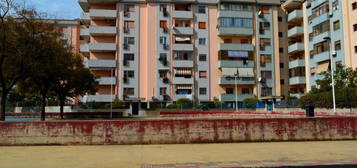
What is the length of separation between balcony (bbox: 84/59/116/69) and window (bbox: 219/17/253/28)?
23505 millimetres

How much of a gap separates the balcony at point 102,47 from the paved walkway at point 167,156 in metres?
47.5

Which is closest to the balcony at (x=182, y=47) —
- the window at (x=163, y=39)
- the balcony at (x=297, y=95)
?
the window at (x=163, y=39)

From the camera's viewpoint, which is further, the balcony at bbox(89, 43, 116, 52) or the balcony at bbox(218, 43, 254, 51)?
the balcony at bbox(218, 43, 254, 51)

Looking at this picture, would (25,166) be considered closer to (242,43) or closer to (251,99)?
(251,99)

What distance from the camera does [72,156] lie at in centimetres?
1137

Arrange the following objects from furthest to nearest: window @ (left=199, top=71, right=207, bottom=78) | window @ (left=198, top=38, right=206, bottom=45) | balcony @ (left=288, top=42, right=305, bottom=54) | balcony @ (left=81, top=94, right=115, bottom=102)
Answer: window @ (left=198, top=38, right=206, bottom=45)
window @ (left=199, top=71, right=207, bottom=78)
balcony @ (left=288, top=42, right=305, bottom=54)
balcony @ (left=81, top=94, right=115, bottom=102)

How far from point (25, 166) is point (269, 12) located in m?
64.8

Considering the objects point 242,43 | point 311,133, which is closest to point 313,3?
point 242,43

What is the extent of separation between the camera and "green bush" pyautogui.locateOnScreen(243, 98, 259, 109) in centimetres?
5653

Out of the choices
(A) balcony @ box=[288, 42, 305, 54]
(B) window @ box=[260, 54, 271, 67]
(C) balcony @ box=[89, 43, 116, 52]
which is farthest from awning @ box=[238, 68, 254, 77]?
Answer: (C) balcony @ box=[89, 43, 116, 52]

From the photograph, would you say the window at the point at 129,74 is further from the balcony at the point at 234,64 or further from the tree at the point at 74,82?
the tree at the point at 74,82

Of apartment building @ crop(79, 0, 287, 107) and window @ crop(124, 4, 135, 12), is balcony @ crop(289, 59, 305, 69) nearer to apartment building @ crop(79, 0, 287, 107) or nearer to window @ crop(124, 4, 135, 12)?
apartment building @ crop(79, 0, 287, 107)

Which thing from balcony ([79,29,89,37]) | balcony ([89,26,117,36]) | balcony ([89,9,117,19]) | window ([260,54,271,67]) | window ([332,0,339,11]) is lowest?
window ([260,54,271,67])

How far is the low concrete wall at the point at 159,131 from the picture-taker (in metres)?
14.7
